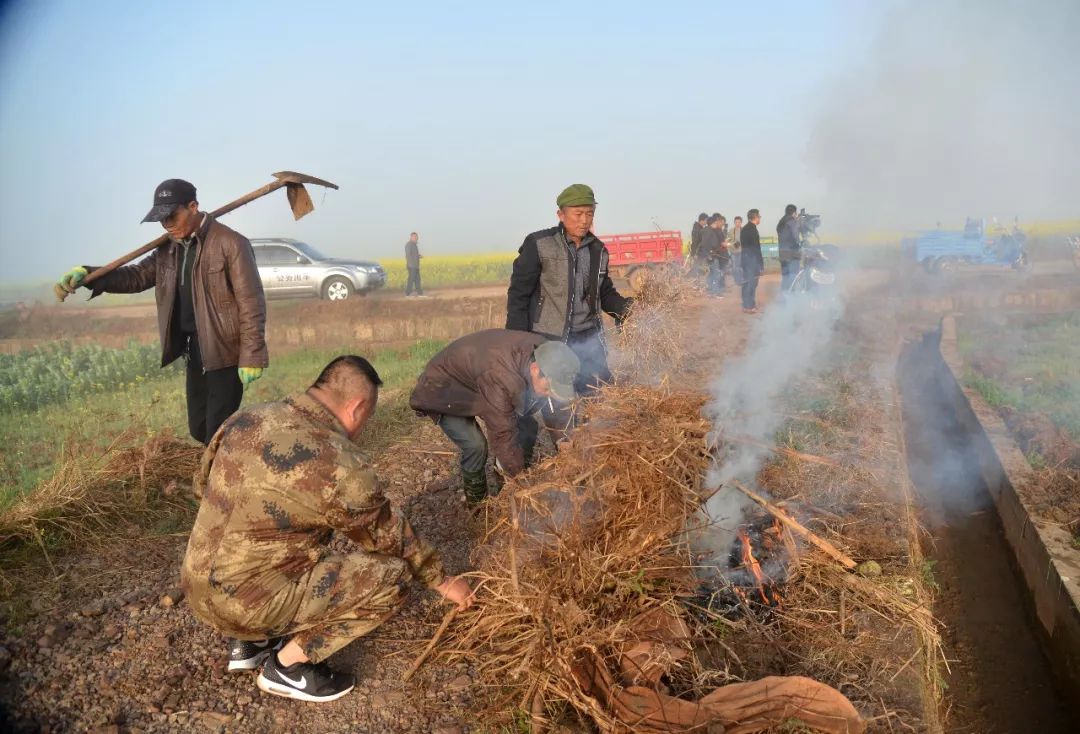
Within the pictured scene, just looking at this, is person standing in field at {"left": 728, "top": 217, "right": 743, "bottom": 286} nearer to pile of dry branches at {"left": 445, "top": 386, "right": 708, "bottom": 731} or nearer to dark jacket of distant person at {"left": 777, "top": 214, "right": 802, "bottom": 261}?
dark jacket of distant person at {"left": 777, "top": 214, "right": 802, "bottom": 261}

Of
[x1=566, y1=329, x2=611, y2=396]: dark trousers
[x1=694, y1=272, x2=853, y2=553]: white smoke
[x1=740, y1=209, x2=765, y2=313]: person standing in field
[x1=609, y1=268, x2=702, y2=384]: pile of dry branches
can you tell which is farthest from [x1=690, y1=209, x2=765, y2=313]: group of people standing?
[x1=566, y1=329, x2=611, y2=396]: dark trousers

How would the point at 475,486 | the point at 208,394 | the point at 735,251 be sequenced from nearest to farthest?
1. the point at 208,394
2. the point at 475,486
3. the point at 735,251

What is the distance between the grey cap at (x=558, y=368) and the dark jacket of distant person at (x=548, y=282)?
0.68 meters

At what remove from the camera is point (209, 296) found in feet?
14.4

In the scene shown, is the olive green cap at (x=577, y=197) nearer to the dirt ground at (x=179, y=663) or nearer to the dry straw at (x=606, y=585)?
the dry straw at (x=606, y=585)

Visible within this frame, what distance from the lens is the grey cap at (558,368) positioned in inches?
161

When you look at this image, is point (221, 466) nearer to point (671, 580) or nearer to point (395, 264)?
point (671, 580)

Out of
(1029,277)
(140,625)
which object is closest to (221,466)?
(140,625)

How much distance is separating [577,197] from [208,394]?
2.50 meters

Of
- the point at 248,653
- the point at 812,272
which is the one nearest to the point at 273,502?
the point at 248,653

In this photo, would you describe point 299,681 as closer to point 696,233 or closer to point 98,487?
point 98,487

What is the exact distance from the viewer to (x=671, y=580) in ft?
11.1

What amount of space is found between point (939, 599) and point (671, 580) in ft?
Result: 8.45

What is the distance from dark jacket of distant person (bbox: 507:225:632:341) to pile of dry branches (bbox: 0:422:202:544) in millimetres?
2517
